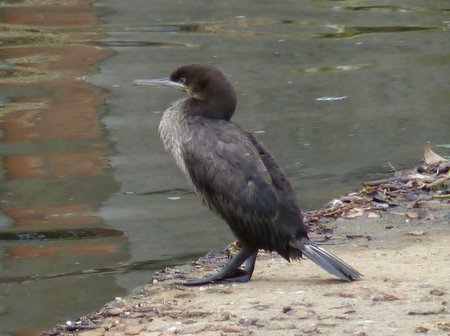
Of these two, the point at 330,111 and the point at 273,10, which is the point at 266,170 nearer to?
the point at 330,111

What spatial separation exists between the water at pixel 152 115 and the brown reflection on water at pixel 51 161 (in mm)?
15

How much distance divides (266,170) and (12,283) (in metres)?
1.61

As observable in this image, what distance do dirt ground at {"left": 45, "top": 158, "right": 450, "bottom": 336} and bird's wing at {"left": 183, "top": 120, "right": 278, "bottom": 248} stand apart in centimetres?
30

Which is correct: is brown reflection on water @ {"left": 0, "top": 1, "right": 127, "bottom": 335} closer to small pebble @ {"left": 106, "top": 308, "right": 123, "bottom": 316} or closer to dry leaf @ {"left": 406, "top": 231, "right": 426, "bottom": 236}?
small pebble @ {"left": 106, "top": 308, "right": 123, "bottom": 316}

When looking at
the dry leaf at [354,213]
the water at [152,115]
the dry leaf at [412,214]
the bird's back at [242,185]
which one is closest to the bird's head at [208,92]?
the bird's back at [242,185]

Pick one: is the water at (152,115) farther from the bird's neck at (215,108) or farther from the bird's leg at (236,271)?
the bird's neck at (215,108)

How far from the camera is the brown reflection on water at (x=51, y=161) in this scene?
6.52 metres

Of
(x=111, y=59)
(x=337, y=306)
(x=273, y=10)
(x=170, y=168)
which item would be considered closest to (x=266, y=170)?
(x=337, y=306)

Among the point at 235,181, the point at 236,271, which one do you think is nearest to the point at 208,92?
the point at 235,181

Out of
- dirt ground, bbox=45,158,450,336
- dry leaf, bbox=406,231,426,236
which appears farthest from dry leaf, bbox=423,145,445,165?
dry leaf, bbox=406,231,426,236

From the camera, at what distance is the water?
23.5 feet

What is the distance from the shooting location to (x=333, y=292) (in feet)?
18.5

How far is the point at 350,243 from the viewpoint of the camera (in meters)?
6.67

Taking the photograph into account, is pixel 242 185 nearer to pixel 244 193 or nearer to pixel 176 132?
pixel 244 193
